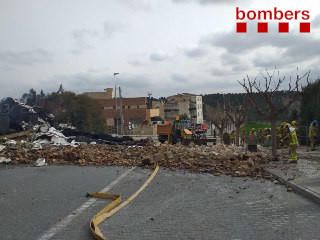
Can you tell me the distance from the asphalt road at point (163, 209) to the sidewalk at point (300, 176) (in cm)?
29

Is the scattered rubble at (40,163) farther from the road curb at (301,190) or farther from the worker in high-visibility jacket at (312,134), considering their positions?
the worker in high-visibility jacket at (312,134)

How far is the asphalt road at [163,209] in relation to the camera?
741cm

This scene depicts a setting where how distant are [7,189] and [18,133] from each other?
1493 cm

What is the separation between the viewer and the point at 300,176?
1359 cm

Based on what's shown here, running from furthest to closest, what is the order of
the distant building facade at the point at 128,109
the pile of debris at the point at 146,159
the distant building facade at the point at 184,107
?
the distant building facade at the point at 184,107
the distant building facade at the point at 128,109
the pile of debris at the point at 146,159

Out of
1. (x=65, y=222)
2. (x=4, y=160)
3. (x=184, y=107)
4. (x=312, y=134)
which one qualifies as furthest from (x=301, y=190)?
(x=184, y=107)

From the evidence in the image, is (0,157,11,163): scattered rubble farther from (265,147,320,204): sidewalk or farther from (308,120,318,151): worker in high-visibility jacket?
(308,120,318,151): worker in high-visibility jacket

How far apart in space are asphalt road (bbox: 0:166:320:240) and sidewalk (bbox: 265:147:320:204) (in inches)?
11.3

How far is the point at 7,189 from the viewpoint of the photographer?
12000mm

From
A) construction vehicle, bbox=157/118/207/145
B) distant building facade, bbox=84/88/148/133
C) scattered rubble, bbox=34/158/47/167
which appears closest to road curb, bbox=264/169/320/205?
scattered rubble, bbox=34/158/47/167

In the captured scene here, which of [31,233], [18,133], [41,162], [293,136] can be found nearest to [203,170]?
[293,136]

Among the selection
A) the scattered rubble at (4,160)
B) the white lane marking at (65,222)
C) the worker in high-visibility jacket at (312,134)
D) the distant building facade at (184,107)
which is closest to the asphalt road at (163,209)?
the white lane marking at (65,222)

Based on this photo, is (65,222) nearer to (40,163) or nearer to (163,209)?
(163,209)

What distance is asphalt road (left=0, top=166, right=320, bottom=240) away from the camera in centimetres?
741
